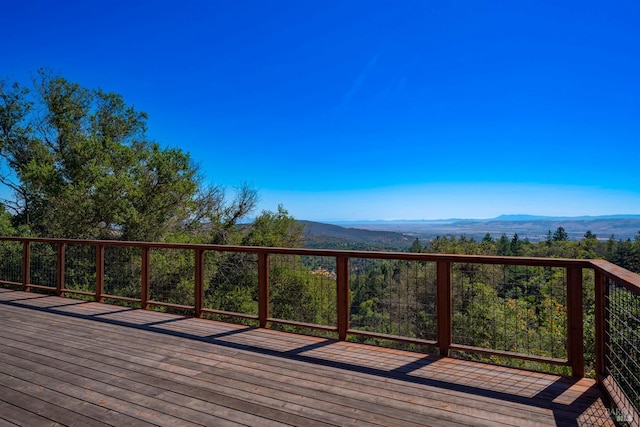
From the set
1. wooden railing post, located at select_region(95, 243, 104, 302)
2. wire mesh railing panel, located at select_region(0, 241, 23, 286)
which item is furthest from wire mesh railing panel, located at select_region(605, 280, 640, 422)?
wire mesh railing panel, located at select_region(0, 241, 23, 286)

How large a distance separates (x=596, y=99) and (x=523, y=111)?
13.5 ft

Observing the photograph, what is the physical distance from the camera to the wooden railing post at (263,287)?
4.11 metres

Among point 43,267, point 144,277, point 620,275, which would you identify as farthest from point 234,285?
point 620,275

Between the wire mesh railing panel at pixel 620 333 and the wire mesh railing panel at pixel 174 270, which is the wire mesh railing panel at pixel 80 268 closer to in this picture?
the wire mesh railing panel at pixel 174 270

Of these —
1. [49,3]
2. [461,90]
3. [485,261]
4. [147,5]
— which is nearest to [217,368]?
[485,261]

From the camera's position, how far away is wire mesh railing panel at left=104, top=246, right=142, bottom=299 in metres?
6.00

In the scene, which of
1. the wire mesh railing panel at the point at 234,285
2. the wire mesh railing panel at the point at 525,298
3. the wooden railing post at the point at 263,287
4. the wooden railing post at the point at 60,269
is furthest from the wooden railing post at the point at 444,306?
the wooden railing post at the point at 60,269

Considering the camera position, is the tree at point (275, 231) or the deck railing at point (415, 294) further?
the tree at point (275, 231)

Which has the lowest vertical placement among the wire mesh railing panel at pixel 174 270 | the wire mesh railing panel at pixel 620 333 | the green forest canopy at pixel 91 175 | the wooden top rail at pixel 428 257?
the wire mesh railing panel at pixel 174 270

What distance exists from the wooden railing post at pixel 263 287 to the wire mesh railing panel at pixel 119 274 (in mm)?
3005

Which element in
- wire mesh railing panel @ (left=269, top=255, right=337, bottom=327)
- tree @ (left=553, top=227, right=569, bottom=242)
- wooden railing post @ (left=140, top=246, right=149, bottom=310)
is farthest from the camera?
tree @ (left=553, top=227, right=569, bottom=242)

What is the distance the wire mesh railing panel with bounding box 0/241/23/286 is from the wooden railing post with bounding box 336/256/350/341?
246 inches

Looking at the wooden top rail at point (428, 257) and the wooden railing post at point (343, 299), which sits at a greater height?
the wooden top rail at point (428, 257)

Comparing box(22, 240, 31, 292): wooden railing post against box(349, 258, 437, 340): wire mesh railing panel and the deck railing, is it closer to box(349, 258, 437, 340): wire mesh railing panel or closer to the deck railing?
the deck railing
